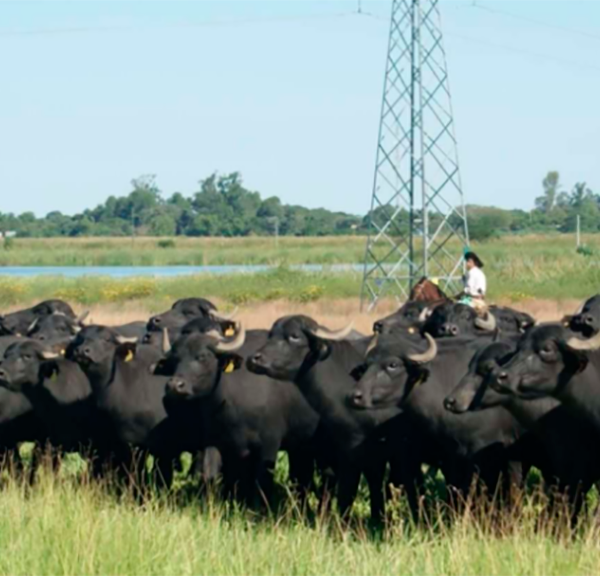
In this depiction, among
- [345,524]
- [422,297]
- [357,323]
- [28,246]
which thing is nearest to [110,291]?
[357,323]

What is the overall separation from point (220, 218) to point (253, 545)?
113910 mm

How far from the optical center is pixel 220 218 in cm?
12369

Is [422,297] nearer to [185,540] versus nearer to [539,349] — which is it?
[539,349]

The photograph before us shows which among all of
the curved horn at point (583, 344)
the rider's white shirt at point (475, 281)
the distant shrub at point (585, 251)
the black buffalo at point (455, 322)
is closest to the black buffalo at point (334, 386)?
the black buffalo at point (455, 322)

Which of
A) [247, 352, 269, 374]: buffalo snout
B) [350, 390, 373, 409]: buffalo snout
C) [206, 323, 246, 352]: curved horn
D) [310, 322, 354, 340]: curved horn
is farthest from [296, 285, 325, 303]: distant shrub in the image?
[350, 390, 373, 409]: buffalo snout

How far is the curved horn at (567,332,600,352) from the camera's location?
10695mm

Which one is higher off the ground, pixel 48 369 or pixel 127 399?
pixel 48 369

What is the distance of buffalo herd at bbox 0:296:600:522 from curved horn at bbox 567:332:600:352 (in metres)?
0.01

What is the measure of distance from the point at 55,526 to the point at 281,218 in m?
113

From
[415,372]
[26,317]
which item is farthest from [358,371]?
[26,317]

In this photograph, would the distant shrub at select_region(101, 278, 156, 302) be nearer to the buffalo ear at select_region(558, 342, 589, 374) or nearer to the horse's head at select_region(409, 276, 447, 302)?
the horse's head at select_region(409, 276, 447, 302)

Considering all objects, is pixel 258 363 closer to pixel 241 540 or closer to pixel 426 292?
pixel 241 540

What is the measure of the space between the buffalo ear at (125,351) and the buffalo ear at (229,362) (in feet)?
3.41

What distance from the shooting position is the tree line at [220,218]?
117062 mm
